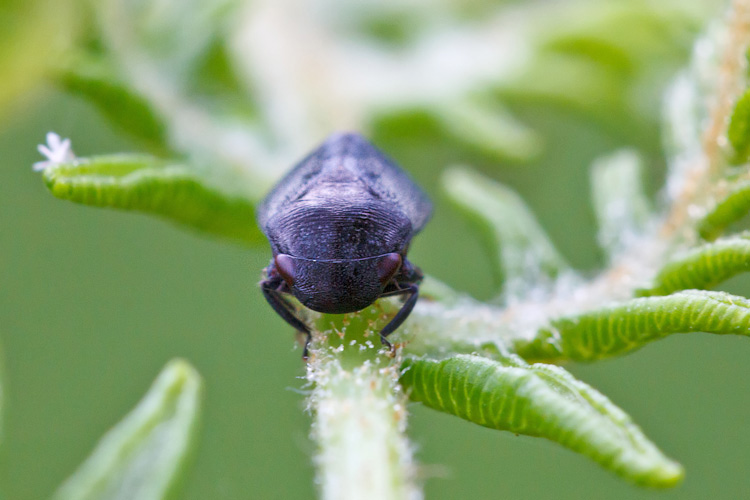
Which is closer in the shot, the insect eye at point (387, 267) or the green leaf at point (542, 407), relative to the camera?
the green leaf at point (542, 407)

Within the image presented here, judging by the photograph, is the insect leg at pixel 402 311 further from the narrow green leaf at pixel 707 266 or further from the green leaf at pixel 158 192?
the green leaf at pixel 158 192

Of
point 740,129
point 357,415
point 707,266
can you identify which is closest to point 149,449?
point 357,415

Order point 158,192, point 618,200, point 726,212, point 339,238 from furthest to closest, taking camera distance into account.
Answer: point 618,200 → point 158,192 → point 726,212 → point 339,238

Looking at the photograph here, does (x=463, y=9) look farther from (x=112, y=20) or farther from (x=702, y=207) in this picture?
(x=702, y=207)

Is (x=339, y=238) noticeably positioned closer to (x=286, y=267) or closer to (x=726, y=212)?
(x=286, y=267)

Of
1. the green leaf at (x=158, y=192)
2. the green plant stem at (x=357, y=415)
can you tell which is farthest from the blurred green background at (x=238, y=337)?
the green plant stem at (x=357, y=415)

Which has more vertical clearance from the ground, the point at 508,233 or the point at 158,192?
the point at 508,233

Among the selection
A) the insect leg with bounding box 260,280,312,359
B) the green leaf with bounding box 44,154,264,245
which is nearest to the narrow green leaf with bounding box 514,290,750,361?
the insect leg with bounding box 260,280,312,359

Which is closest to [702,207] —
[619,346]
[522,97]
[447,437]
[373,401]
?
[619,346]
